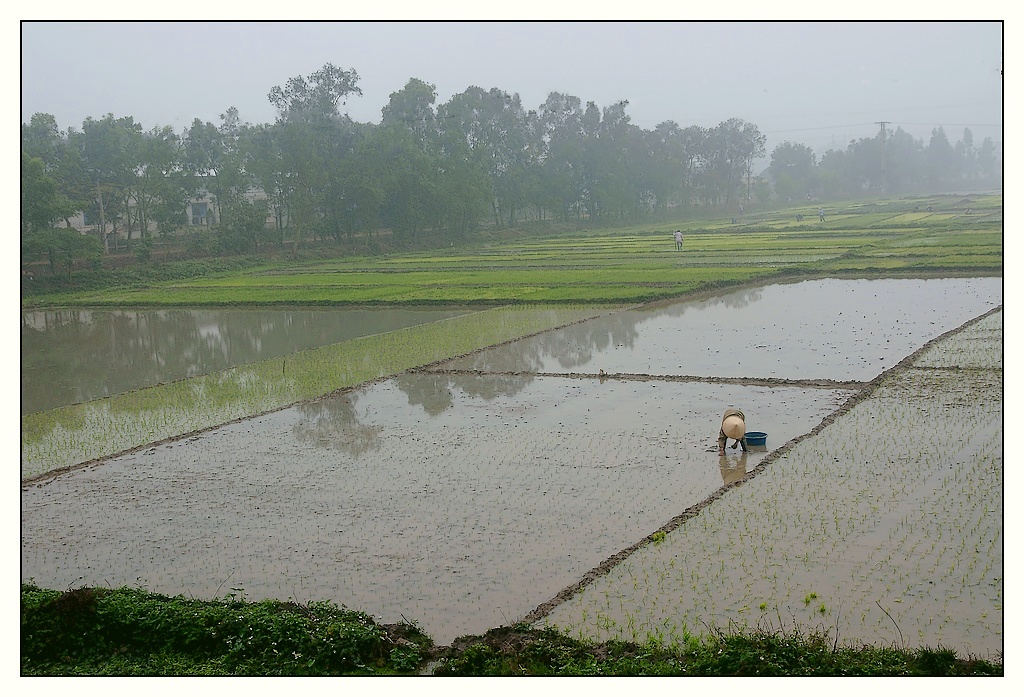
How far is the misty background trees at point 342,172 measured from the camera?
1510 inches

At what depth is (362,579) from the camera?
7.07m

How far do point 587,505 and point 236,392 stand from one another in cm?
755

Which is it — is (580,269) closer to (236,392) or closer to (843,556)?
(236,392)

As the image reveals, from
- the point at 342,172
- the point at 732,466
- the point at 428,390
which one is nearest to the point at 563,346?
the point at 428,390

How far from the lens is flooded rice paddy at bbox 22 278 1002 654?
6.52 metres

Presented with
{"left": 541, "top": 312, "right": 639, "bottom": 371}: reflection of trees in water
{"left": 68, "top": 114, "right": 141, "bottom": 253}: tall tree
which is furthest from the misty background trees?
{"left": 541, "top": 312, "right": 639, "bottom": 371}: reflection of trees in water

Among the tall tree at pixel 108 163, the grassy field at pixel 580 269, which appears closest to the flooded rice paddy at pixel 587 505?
the grassy field at pixel 580 269

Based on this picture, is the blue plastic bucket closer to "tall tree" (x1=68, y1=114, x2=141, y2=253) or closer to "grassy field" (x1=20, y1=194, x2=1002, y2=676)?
"grassy field" (x1=20, y1=194, x2=1002, y2=676)

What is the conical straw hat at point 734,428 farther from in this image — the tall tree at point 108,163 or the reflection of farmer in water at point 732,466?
the tall tree at point 108,163

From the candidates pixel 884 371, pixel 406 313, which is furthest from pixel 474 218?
pixel 884 371

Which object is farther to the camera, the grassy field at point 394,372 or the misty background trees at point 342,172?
the misty background trees at point 342,172

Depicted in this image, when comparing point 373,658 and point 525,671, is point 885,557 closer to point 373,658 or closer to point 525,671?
point 525,671

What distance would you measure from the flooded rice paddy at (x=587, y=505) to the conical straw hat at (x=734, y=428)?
9.4 inches

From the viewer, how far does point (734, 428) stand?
990cm
